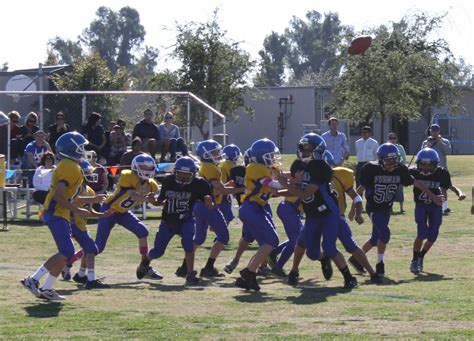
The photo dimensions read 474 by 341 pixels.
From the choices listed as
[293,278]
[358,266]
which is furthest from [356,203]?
[293,278]

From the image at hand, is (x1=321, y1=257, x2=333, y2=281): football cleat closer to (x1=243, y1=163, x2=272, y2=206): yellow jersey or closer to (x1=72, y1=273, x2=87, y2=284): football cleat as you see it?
(x1=243, y1=163, x2=272, y2=206): yellow jersey

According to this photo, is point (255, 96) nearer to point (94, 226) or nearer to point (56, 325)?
point (94, 226)

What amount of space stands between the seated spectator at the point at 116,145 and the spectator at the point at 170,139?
0.81 metres

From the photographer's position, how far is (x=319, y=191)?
12641 mm

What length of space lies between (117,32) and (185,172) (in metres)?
140

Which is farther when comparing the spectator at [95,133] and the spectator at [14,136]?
the spectator at [14,136]

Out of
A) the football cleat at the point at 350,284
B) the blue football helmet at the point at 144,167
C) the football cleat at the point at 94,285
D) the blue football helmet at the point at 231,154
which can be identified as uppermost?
the blue football helmet at the point at 231,154

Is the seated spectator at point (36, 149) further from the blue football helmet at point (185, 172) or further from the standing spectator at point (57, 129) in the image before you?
the blue football helmet at point (185, 172)

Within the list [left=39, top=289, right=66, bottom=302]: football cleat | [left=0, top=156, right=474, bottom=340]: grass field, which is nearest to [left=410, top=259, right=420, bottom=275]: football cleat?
[left=0, top=156, right=474, bottom=340]: grass field

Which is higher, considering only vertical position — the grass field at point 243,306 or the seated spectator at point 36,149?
the seated spectator at point 36,149

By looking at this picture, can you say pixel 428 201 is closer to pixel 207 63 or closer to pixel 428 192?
pixel 428 192

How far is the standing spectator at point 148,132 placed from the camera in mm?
22609

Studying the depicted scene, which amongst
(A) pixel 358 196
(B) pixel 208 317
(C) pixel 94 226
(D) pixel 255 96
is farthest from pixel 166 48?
(B) pixel 208 317

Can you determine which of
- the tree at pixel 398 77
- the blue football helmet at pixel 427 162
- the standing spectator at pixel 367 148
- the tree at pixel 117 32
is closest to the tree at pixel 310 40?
the tree at pixel 117 32
